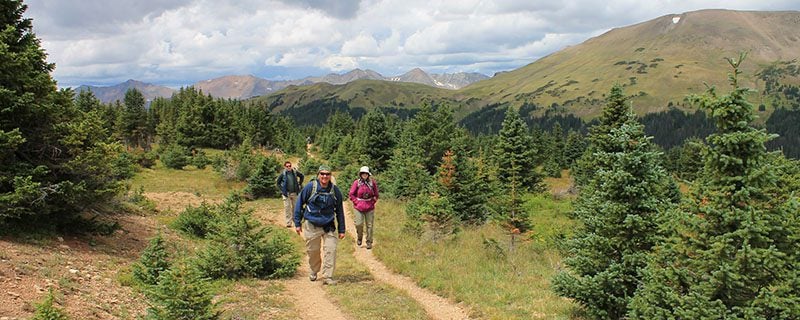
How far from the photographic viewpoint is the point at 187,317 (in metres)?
6.26

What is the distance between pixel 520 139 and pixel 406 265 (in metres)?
22.7

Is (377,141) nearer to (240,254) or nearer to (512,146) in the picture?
(512,146)

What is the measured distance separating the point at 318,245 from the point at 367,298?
181 cm

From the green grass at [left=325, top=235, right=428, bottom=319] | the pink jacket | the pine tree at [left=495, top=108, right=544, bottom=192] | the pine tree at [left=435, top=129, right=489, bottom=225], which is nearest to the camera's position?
the green grass at [left=325, top=235, right=428, bottom=319]

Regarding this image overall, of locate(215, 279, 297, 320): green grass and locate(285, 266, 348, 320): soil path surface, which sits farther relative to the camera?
locate(285, 266, 348, 320): soil path surface

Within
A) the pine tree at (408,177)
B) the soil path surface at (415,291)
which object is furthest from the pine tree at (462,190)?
the soil path surface at (415,291)

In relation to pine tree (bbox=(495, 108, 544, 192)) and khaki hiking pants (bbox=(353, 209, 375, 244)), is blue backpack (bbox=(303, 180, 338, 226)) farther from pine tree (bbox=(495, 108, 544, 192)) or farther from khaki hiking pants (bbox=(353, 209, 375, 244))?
pine tree (bbox=(495, 108, 544, 192))

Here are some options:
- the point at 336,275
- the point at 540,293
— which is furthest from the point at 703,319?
the point at 336,275

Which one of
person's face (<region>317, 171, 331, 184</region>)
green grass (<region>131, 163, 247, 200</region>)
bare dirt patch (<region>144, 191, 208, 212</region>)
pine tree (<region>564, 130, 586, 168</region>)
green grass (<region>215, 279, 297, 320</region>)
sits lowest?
pine tree (<region>564, 130, 586, 168</region>)

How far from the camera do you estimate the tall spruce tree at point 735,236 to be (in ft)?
19.4

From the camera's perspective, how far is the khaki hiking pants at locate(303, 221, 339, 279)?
11.2m

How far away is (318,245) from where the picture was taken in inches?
445

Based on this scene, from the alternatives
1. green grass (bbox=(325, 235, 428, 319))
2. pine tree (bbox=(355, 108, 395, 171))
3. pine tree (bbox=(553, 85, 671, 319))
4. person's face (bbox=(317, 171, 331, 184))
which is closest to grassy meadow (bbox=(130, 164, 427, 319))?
green grass (bbox=(325, 235, 428, 319))

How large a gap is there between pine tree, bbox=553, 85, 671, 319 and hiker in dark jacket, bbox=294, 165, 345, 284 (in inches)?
214
